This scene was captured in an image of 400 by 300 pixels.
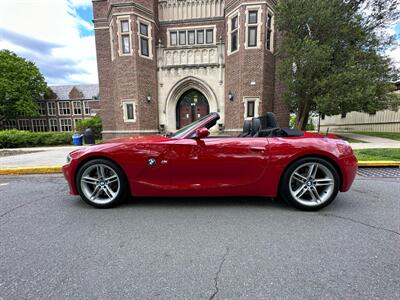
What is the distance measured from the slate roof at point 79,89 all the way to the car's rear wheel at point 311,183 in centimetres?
4453

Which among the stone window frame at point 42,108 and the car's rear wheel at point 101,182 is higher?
the stone window frame at point 42,108

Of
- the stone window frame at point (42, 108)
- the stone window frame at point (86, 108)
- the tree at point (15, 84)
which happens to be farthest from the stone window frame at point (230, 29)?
the stone window frame at point (42, 108)

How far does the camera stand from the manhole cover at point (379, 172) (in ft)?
14.2

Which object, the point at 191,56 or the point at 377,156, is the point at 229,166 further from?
the point at 191,56

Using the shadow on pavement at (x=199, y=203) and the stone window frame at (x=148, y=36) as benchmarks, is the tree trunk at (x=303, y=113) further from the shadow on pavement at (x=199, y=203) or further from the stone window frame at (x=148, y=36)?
the stone window frame at (x=148, y=36)

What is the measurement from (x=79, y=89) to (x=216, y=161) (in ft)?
156

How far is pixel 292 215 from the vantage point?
251 cm

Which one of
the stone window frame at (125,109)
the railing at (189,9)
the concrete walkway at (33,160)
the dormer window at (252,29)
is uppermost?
the railing at (189,9)

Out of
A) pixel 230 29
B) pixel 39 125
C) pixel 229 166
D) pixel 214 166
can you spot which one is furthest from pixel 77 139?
pixel 39 125

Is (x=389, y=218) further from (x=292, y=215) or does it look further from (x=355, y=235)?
(x=292, y=215)

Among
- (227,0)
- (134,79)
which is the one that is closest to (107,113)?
(134,79)

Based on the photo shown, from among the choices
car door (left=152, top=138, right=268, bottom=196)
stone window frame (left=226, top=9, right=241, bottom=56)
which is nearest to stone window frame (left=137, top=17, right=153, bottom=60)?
stone window frame (left=226, top=9, right=241, bottom=56)

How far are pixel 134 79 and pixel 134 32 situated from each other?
281 cm

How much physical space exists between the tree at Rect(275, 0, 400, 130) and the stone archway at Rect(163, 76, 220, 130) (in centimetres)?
466
